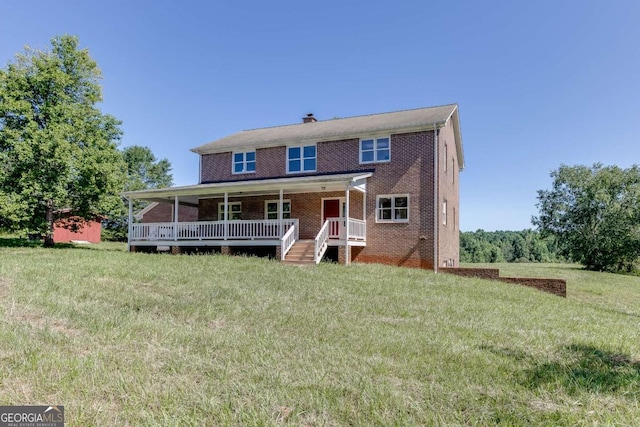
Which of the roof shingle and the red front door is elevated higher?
the roof shingle

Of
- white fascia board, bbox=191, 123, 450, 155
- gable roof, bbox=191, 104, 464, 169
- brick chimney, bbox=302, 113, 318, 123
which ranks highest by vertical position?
brick chimney, bbox=302, 113, 318, 123

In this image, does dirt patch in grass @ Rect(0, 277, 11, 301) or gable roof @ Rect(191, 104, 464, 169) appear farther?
gable roof @ Rect(191, 104, 464, 169)

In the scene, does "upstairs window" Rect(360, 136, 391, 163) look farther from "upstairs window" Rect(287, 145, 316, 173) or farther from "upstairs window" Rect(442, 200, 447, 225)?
"upstairs window" Rect(442, 200, 447, 225)

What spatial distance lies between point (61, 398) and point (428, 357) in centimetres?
382

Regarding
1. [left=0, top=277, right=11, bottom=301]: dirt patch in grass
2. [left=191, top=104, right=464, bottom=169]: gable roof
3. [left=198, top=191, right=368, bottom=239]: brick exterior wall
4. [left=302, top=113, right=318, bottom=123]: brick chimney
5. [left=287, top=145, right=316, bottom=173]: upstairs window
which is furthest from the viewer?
[left=302, top=113, right=318, bottom=123]: brick chimney

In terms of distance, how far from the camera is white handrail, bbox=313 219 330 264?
14959mm

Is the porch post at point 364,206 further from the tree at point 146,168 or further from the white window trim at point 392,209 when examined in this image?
the tree at point 146,168

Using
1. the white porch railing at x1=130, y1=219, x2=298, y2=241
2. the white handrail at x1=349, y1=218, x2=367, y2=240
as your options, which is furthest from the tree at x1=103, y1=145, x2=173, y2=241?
the white handrail at x1=349, y1=218, x2=367, y2=240

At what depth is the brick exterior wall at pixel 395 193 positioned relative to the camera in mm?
16672

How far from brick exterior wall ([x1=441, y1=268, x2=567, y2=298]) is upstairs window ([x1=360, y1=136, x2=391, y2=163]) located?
5776 millimetres

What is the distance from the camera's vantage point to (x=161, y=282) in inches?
352

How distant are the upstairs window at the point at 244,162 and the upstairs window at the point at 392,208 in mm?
7255

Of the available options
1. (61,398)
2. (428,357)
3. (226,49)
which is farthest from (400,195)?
(61,398)

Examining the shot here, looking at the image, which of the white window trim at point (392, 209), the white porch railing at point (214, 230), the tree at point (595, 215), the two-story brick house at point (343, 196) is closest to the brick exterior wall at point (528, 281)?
the two-story brick house at point (343, 196)
